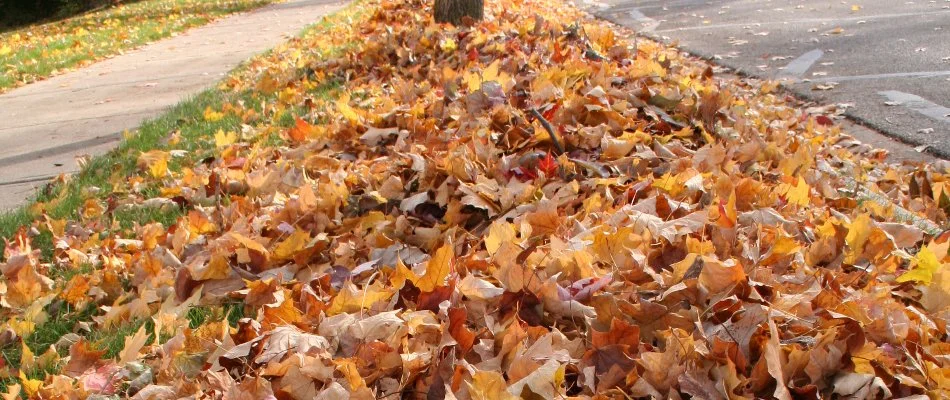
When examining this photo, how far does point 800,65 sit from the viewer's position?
266 inches

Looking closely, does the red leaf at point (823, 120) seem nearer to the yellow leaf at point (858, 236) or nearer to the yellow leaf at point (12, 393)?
the yellow leaf at point (858, 236)

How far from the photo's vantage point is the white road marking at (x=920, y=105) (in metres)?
4.83

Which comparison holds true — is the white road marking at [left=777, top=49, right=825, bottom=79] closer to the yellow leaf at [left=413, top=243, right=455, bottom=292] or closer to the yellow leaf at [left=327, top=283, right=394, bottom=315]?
the yellow leaf at [left=413, top=243, right=455, bottom=292]

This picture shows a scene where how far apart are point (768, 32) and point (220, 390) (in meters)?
8.11

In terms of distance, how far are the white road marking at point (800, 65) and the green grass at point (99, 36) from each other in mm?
7614

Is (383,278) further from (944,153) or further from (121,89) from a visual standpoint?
(121,89)

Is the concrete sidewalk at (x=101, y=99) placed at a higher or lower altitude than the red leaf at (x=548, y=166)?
lower

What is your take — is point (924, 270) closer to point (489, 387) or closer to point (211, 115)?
point (489, 387)

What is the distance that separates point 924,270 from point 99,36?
1266cm

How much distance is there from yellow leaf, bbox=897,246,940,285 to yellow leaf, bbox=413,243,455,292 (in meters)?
1.25

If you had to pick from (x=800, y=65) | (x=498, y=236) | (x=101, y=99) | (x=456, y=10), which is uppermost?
(x=456, y=10)

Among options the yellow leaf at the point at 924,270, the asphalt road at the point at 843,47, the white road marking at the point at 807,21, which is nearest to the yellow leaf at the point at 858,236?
the yellow leaf at the point at 924,270

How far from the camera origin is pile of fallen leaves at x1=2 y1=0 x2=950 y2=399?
5.90 feet

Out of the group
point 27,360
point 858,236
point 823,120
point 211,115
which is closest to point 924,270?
point 858,236
